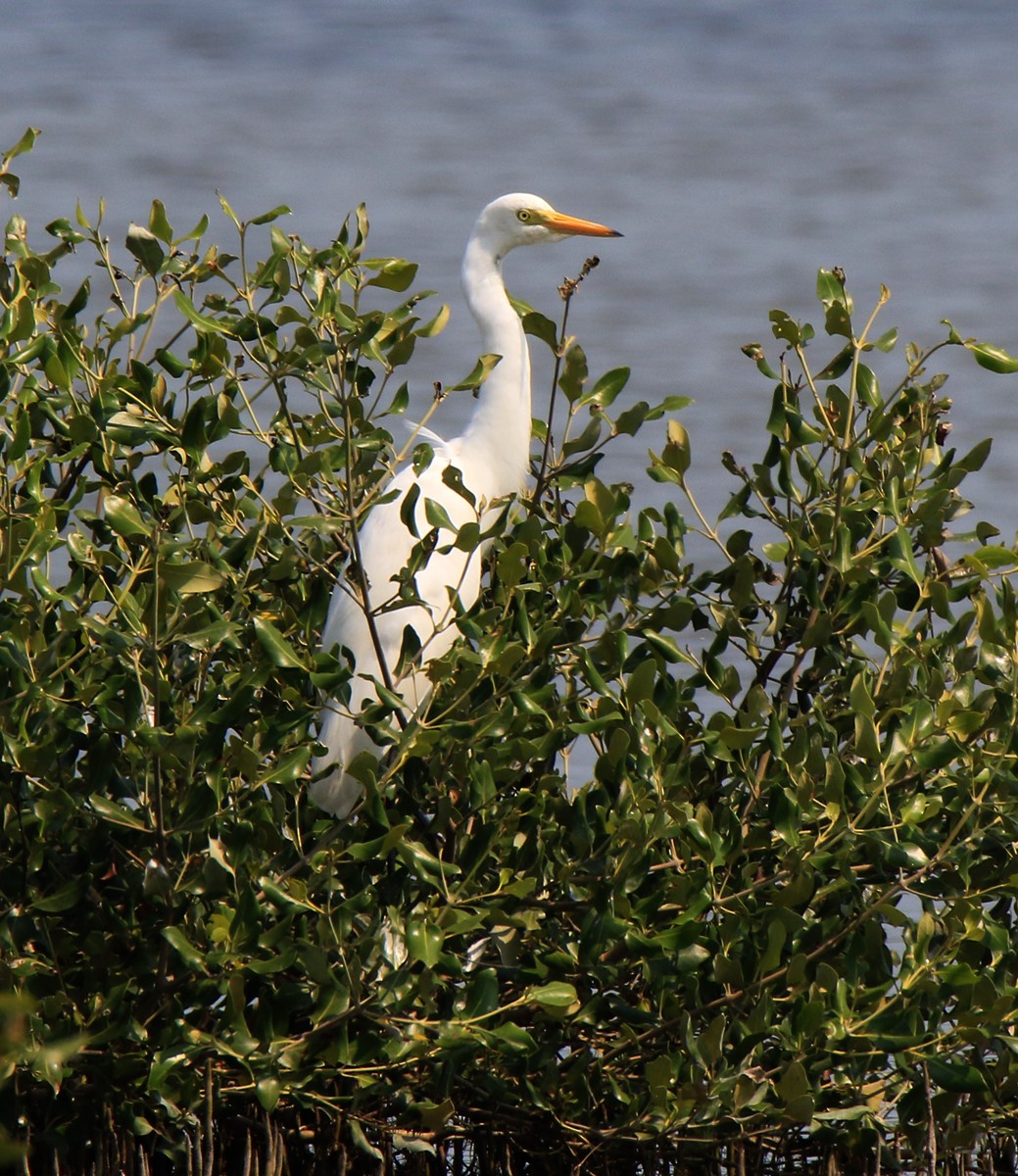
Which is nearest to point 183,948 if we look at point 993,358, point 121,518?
point 121,518

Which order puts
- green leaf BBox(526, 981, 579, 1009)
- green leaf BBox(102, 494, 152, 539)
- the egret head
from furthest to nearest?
1. the egret head
2. green leaf BBox(526, 981, 579, 1009)
3. green leaf BBox(102, 494, 152, 539)

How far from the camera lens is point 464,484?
122 inches

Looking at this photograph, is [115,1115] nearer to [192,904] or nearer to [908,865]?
[192,904]

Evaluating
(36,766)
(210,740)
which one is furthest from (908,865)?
(36,766)

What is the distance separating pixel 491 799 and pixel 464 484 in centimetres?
107

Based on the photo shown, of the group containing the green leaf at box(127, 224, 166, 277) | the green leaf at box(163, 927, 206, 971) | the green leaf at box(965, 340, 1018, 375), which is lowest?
the green leaf at box(163, 927, 206, 971)

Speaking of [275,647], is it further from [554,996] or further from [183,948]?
[554,996]

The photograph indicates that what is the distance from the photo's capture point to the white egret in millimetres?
2982

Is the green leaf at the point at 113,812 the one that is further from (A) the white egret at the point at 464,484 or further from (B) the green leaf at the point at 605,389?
(A) the white egret at the point at 464,484

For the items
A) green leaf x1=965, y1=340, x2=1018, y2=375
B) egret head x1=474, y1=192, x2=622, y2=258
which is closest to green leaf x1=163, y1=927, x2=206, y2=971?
green leaf x1=965, y1=340, x2=1018, y2=375

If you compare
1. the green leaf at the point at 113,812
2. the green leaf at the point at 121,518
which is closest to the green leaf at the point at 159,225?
the green leaf at the point at 121,518

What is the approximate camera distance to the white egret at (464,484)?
298cm

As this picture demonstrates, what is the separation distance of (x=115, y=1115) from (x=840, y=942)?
3.11 ft

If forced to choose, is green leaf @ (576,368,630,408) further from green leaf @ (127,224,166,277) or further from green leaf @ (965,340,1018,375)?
green leaf @ (127,224,166,277)
